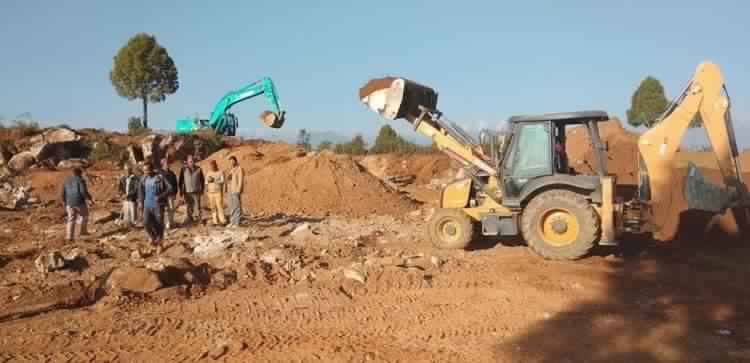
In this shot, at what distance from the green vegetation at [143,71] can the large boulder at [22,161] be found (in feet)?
40.7

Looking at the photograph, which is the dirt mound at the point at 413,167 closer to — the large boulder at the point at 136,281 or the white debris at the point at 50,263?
the white debris at the point at 50,263

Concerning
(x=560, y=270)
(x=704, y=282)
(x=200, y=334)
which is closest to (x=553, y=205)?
(x=560, y=270)

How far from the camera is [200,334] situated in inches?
198

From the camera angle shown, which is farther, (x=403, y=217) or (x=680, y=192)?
(x=403, y=217)

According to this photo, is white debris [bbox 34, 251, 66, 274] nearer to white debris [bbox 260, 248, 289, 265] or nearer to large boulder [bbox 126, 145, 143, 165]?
white debris [bbox 260, 248, 289, 265]

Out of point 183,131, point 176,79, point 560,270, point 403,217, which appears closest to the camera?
point 560,270

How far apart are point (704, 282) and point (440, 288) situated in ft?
10.4

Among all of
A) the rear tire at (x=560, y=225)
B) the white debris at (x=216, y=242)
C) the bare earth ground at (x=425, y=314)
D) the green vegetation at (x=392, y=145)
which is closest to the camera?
the bare earth ground at (x=425, y=314)

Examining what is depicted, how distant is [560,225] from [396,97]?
10.3 feet

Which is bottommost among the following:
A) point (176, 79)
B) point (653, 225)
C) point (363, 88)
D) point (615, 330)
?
point (615, 330)

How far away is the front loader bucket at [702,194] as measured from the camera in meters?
7.73

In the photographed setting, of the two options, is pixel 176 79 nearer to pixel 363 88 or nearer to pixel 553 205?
pixel 363 88

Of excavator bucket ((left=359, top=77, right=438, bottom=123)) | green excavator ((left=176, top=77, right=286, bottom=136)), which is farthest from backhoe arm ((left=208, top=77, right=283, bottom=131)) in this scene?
excavator bucket ((left=359, top=77, right=438, bottom=123))

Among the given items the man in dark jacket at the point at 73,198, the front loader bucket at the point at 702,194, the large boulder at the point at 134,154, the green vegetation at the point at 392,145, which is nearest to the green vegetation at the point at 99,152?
the large boulder at the point at 134,154
